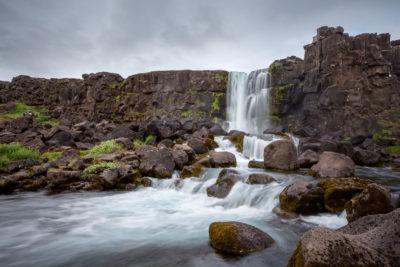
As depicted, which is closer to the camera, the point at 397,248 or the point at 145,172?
the point at 397,248

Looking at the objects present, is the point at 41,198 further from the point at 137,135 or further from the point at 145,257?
the point at 137,135

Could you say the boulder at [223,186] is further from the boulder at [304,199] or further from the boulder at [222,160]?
the boulder at [222,160]

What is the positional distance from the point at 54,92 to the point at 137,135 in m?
26.8

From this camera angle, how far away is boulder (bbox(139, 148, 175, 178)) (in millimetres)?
10844

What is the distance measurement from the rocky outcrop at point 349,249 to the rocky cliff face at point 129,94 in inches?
1072

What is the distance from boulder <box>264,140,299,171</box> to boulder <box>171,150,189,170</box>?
4358 mm

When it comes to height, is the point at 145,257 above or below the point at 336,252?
below

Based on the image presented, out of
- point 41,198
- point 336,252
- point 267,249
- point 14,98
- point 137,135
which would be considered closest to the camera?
point 336,252

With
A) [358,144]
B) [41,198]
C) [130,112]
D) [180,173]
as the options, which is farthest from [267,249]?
[130,112]

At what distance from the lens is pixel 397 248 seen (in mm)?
2566

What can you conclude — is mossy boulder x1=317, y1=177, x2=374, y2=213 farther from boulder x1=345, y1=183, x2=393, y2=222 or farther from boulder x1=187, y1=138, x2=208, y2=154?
boulder x1=187, y1=138, x2=208, y2=154

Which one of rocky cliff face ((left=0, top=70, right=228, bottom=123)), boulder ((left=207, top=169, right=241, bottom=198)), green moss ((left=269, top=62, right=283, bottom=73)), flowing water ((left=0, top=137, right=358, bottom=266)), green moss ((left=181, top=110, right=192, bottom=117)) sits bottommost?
flowing water ((left=0, top=137, right=358, bottom=266))

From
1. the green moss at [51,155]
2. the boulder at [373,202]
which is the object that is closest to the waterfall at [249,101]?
the green moss at [51,155]

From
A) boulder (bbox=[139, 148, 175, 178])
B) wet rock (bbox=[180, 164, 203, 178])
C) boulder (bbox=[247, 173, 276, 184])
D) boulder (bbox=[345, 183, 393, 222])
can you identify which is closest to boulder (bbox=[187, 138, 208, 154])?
boulder (bbox=[139, 148, 175, 178])
